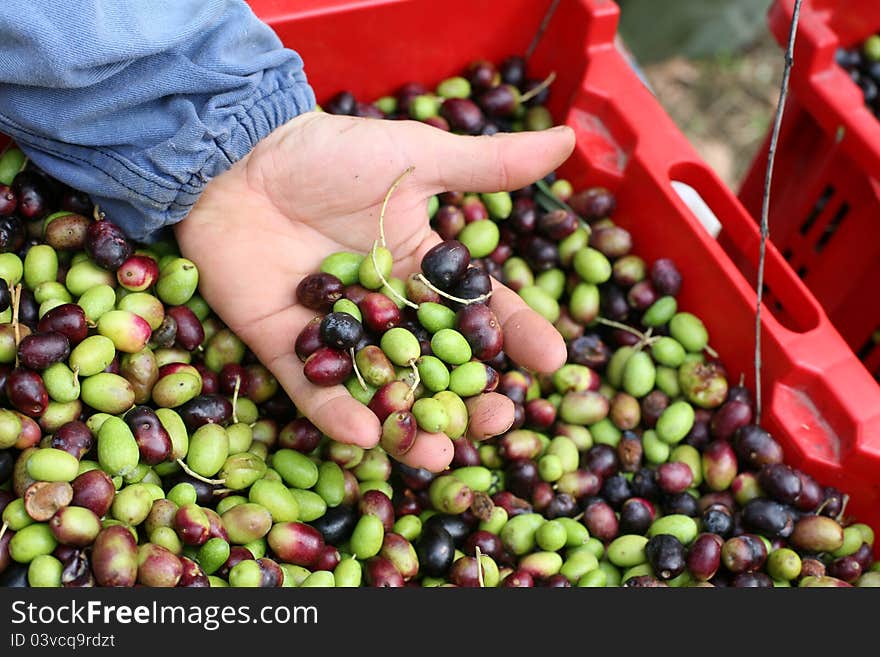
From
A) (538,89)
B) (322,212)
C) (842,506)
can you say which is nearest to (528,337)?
(322,212)

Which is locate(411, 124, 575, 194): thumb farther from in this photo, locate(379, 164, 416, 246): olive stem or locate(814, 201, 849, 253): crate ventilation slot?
locate(814, 201, 849, 253): crate ventilation slot

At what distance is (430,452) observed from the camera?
7.06 ft

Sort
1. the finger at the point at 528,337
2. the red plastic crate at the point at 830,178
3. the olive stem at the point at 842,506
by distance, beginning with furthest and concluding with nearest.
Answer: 1. the red plastic crate at the point at 830,178
2. the olive stem at the point at 842,506
3. the finger at the point at 528,337

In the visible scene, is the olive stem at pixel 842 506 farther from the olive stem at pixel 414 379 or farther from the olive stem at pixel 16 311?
the olive stem at pixel 16 311

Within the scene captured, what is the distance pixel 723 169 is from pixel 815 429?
2.61 metres

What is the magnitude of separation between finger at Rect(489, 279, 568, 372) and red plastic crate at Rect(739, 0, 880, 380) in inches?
52.4

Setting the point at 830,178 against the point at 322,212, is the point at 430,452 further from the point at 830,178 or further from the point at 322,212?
the point at 830,178

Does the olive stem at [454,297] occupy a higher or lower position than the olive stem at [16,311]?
higher

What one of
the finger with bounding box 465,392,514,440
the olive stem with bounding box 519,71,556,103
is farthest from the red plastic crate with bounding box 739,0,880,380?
the finger with bounding box 465,392,514,440

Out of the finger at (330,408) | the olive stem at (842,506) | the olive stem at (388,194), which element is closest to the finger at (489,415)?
the finger at (330,408)

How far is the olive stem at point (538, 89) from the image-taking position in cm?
336

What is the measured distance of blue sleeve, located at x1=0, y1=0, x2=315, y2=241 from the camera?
2121mm

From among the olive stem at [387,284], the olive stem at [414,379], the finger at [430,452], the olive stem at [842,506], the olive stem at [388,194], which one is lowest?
the olive stem at [842,506]

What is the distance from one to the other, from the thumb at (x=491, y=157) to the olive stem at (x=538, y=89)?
3.11 feet
